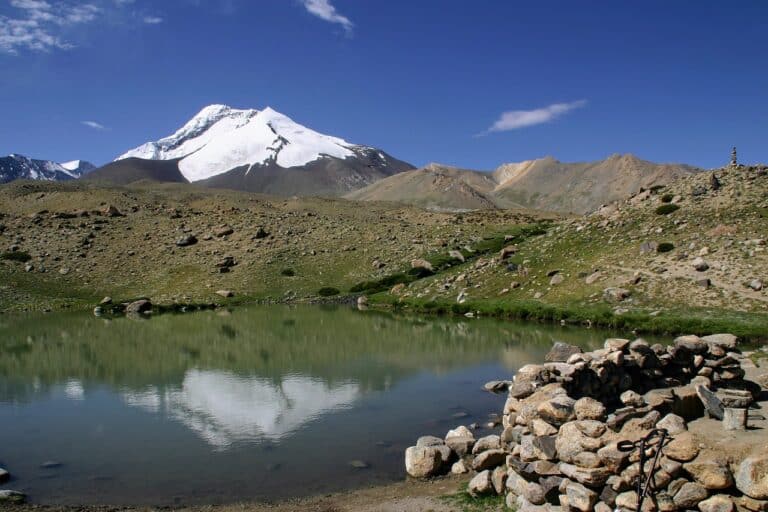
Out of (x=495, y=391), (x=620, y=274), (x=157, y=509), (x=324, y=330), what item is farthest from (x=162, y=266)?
(x=157, y=509)

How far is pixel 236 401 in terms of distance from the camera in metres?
28.2

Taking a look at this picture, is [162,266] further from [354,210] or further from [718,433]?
[718,433]

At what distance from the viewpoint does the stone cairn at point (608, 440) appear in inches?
508

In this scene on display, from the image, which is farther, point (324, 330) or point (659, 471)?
point (324, 330)

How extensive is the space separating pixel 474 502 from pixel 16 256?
294 feet

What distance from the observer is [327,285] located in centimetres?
8006

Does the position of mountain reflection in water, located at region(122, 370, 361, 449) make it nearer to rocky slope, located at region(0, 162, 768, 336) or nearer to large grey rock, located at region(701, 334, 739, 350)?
large grey rock, located at region(701, 334, 739, 350)

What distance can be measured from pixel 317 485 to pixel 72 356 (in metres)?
30.4

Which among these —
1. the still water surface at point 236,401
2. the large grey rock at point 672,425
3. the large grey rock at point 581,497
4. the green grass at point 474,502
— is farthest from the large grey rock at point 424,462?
the large grey rock at point 672,425

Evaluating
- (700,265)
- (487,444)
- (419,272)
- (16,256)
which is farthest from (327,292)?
(487,444)

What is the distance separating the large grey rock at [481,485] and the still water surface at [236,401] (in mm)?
2842

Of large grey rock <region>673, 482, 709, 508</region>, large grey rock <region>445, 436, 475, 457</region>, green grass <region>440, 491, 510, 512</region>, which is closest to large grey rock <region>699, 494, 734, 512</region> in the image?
large grey rock <region>673, 482, 709, 508</region>

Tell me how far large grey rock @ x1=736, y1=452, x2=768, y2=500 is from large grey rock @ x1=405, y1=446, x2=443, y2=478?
28.5 feet

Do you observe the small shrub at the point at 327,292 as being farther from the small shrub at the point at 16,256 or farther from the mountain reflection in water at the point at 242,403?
the small shrub at the point at 16,256
